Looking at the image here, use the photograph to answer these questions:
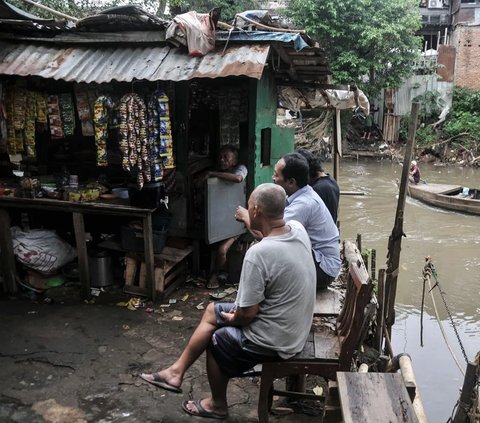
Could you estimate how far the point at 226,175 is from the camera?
604 centimetres

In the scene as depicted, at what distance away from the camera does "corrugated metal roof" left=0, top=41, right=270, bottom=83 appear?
16.9ft

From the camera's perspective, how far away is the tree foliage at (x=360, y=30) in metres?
20.8

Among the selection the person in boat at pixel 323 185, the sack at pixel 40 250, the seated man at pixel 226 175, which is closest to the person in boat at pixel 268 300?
the person in boat at pixel 323 185

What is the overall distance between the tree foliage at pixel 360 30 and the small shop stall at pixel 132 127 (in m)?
15.5

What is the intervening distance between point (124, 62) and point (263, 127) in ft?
7.09

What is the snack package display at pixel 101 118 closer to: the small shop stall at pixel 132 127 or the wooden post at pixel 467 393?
the small shop stall at pixel 132 127

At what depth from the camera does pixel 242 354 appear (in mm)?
3275

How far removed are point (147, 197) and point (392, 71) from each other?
2047cm

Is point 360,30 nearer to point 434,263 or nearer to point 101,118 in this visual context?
point 434,263

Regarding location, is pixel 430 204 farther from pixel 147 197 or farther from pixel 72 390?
pixel 72 390

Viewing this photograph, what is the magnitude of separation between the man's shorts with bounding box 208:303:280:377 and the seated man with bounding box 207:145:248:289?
9.45 feet

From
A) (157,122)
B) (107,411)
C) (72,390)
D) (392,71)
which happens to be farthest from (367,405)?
(392,71)

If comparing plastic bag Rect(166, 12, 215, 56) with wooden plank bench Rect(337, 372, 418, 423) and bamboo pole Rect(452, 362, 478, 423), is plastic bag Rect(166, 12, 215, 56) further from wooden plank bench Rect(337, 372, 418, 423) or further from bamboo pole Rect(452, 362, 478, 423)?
bamboo pole Rect(452, 362, 478, 423)

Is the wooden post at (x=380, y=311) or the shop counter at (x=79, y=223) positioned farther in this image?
the wooden post at (x=380, y=311)
